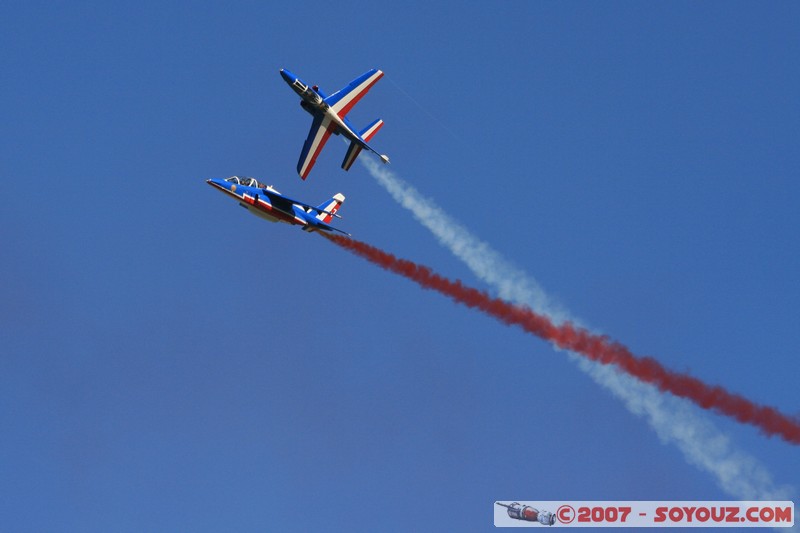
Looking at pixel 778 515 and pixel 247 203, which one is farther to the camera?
pixel 247 203

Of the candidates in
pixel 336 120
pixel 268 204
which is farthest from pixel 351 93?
pixel 268 204

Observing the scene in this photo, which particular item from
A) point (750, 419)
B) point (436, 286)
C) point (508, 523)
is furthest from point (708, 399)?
point (436, 286)

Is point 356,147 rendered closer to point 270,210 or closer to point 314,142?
point 314,142

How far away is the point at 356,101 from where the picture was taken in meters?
78.6

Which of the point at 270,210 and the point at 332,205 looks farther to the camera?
the point at 332,205

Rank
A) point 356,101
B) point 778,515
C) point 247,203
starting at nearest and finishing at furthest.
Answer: point 778,515
point 247,203
point 356,101

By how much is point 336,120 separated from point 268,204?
8019 mm

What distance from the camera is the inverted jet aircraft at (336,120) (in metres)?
76.6

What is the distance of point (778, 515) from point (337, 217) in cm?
2938

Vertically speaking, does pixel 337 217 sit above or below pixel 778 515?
above

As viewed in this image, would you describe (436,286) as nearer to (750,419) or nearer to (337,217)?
(337,217)

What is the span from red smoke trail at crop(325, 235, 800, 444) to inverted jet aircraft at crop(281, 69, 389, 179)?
627 centimetres

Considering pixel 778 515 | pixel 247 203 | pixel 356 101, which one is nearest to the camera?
pixel 778 515

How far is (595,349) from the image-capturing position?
234 ft
